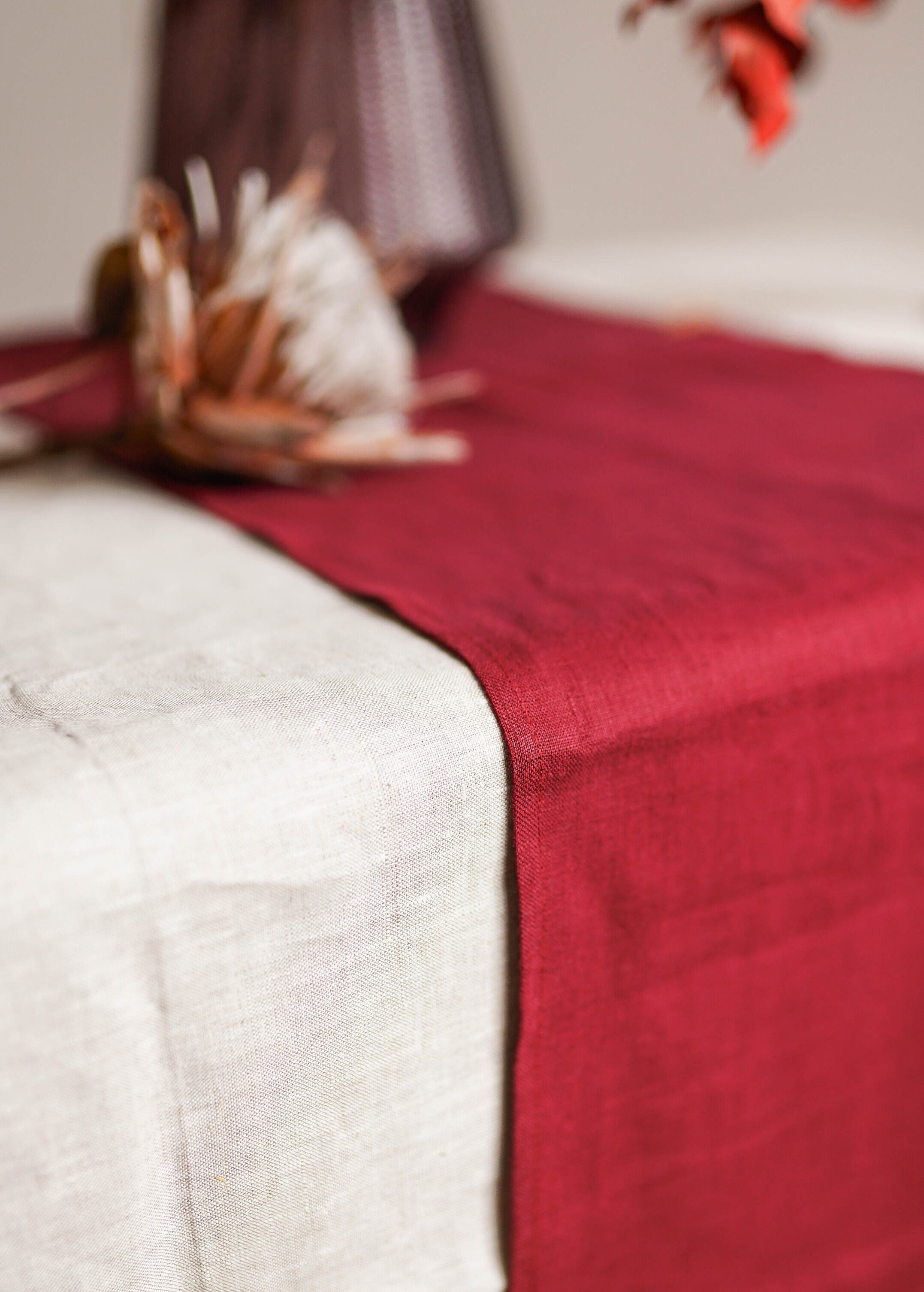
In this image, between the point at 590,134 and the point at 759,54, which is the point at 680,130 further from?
the point at 759,54

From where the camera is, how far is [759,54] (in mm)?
510

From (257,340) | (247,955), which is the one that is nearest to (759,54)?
(257,340)

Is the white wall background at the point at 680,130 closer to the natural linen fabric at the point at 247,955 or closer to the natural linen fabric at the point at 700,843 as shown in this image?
the natural linen fabric at the point at 700,843

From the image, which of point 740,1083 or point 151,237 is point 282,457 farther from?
point 740,1083

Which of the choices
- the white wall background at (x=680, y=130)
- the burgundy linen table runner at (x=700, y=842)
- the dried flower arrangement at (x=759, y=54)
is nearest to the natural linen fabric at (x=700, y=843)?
the burgundy linen table runner at (x=700, y=842)

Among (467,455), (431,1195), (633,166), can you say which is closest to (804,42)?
(467,455)

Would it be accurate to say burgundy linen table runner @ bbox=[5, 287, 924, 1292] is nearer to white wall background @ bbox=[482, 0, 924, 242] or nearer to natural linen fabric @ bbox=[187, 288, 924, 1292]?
natural linen fabric @ bbox=[187, 288, 924, 1292]

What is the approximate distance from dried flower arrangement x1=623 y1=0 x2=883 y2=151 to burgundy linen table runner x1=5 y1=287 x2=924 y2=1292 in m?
0.15

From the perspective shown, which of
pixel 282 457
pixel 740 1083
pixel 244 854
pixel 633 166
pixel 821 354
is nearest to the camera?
pixel 244 854

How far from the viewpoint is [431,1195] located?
39 centimetres

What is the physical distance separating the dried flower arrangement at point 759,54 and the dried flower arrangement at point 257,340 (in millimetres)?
164

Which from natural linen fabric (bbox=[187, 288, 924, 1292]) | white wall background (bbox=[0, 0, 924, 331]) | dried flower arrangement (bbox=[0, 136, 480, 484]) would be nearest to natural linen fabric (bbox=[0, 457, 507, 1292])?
natural linen fabric (bbox=[187, 288, 924, 1292])

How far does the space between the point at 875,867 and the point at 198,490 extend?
0.32 meters

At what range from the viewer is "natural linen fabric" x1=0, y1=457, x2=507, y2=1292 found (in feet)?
1.02
